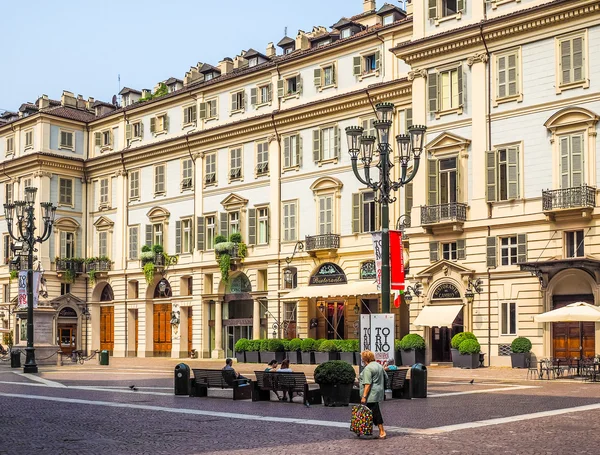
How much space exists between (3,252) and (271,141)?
24839 mm

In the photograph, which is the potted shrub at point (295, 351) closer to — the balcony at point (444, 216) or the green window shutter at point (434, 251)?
the green window shutter at point (434, 251)

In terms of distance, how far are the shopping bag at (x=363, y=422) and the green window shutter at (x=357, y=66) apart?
3357 cm

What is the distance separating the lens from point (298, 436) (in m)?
16.4

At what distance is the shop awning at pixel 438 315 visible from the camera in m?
39.6

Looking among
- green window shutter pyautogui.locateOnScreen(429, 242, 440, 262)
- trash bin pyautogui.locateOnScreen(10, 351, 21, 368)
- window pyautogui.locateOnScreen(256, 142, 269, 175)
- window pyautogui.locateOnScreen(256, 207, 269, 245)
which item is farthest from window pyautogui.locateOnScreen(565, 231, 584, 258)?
trash bin pyautogui.locateOnScreen(10, 351, 21, 368)

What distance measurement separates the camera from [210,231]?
55344mm

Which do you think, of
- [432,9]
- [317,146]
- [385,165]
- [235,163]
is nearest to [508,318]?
[432,9]

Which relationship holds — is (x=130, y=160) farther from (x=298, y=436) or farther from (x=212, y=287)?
(x=298, y=436)

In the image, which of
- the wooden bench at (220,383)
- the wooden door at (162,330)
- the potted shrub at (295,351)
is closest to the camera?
the wooden bench at (220,383)

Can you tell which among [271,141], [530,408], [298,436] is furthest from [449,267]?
[298,436]

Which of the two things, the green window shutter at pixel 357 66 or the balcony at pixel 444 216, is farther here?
the green window shutter at pixel 357 66

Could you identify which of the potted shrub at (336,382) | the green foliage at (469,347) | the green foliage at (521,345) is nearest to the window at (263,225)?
the green foliage at (469,347)

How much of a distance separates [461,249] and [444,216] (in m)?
1.62

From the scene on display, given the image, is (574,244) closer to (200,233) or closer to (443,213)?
(443,213)
